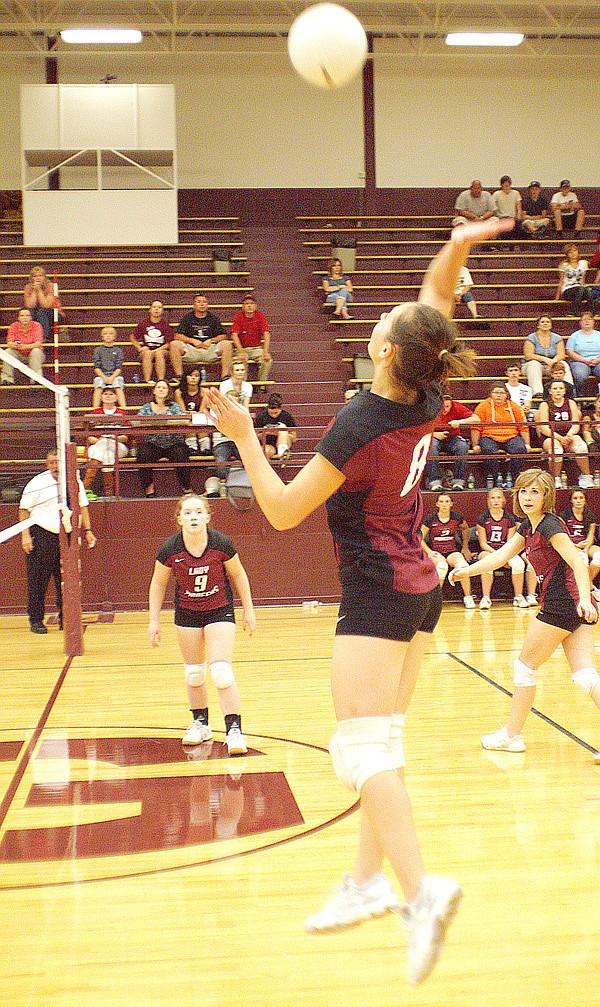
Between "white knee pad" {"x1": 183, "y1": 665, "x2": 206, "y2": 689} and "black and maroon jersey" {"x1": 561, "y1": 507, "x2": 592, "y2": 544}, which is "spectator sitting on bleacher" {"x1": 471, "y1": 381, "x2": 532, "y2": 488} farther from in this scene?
"white knee pad" {"x1": 183, "y1": 665, "x2": 206, "y2": 689}

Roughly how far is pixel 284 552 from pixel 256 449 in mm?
9560

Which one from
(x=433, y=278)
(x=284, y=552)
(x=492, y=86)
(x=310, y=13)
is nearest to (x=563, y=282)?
(x=492, y=86)

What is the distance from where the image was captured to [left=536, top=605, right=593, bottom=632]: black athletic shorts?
5.36 meters

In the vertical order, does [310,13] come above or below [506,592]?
above

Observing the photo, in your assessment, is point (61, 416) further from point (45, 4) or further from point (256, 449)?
point (45, 4)

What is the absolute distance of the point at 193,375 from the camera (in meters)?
13.6

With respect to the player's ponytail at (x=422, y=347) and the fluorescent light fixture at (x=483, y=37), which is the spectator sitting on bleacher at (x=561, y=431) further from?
the player's ponytail at (x=422, y=347)

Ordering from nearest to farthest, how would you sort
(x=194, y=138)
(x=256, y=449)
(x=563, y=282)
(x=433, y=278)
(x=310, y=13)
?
(x=256, y=449) < (x=433, y=278) < (x=310, y=13) < (x=563, y=282) < (x=194, y=138)

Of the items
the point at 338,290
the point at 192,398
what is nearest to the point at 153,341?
the point at 192,398

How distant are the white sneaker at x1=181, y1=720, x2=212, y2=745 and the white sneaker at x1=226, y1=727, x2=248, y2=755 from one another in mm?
253

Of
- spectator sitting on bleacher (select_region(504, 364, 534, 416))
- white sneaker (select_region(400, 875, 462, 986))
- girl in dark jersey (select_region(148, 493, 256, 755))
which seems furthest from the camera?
spectator sitting on bleacher (select_region(504, 364, 534, 416))

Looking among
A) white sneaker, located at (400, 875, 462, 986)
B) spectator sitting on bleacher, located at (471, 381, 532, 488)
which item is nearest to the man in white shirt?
spectator sitting on bleacher, located at (471, 381, 532, 488)

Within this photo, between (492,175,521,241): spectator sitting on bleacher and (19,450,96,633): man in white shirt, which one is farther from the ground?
(492,175,521,241): spectator sitting on bleacher

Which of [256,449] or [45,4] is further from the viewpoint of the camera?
[45,4]
